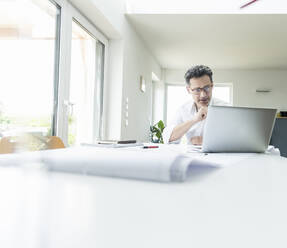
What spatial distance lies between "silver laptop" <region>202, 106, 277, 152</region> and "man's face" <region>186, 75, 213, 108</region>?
1.04m

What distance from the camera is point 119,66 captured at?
3.95 metres

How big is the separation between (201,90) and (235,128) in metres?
1.13

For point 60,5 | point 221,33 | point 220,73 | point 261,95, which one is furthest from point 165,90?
point 60,5

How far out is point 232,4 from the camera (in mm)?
3977

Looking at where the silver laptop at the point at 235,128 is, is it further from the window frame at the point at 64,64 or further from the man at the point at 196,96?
the window frame at the point at 64,64

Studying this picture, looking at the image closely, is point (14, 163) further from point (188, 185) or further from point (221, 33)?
point (221, 33)

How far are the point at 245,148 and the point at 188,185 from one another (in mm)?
1042

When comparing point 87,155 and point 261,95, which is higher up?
point 261,95

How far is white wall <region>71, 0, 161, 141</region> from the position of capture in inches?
128

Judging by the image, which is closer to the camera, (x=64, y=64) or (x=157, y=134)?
(x=64, y=64)

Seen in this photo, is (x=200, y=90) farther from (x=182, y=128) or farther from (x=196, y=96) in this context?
(x=182, y=128)

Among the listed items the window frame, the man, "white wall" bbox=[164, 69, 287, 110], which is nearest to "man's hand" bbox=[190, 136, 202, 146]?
the man

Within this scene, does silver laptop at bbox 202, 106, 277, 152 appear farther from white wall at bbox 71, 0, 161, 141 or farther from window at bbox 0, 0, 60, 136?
white wall at bbox 71, 0, 161, 141

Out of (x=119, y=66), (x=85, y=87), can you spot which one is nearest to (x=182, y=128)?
(x=85, y=87)
